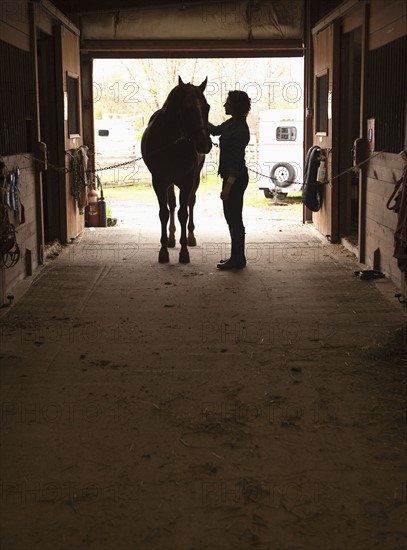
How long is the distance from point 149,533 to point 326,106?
7.95 meters

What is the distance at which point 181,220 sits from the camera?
780 cm

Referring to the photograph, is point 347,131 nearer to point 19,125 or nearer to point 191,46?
point 191,46

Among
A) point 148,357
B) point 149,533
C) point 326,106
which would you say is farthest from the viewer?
point 326,106

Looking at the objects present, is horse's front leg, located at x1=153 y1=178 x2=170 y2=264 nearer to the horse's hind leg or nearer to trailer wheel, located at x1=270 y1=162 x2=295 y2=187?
the horse's hind leg

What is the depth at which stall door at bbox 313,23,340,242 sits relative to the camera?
28.6 ft

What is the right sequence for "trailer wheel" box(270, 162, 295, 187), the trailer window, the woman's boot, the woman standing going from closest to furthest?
the woman standing → the woman's boot → "trailer wheel" box(270, 162, 295, 187) → the trailer window

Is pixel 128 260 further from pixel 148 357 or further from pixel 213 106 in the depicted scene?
pixel 213 106

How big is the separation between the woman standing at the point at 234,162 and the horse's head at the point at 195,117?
0.53 feet

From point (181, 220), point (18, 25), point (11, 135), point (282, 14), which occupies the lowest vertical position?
point (181, 220)

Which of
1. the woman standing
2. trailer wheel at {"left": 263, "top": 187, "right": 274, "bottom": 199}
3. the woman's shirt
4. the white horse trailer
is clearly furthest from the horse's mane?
the white horse trailer

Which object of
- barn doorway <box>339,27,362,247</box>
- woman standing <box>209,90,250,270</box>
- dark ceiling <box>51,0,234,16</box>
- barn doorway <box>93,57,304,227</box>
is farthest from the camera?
barn doorway <box>93,57,304,227</box>

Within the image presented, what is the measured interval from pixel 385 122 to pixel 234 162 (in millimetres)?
1394

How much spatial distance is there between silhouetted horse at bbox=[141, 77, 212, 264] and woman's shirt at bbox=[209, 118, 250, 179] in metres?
0.19

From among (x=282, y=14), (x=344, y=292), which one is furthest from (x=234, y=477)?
(x=282, y=14)
